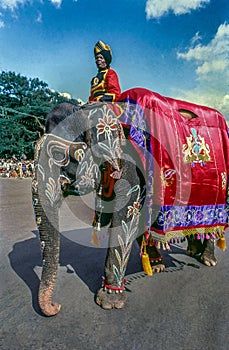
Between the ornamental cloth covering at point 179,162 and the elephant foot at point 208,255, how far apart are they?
481mm

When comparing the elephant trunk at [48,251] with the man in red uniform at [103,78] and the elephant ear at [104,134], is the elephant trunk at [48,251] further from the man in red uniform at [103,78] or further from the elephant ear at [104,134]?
the man in red uniform at [103,78]

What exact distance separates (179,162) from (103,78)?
1347mm

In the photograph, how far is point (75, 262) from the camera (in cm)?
376

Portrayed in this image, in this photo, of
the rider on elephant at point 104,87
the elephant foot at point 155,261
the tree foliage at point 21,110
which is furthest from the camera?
the tree foliage at point 21,110

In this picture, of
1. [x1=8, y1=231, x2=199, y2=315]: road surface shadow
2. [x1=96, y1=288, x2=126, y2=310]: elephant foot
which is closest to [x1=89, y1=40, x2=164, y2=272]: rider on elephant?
[x1=8, y1=231, x2=199, y2=315]: road surface shadow

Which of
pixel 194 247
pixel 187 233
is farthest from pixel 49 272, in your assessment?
pixel 194 247

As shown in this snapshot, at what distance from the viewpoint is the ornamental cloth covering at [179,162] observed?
2.83 m

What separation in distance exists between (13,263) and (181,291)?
2.06 metres

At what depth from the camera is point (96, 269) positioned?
11.6ft

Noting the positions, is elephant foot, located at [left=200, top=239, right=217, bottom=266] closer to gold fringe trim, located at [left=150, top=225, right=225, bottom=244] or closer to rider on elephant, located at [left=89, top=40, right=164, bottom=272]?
gold fringe trim, located at [left=150, top=225, right=225, bottom=244]

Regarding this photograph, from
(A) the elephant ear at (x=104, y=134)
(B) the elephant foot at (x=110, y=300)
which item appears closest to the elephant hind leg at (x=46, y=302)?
(B) the elephant foot at (x=110, y=300)

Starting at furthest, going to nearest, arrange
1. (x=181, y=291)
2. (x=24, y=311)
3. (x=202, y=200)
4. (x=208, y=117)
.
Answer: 1. (x=208, y=117)
2. (x=202, y=200)
3. (x=181, y=291)
4. (x=24, y=311)

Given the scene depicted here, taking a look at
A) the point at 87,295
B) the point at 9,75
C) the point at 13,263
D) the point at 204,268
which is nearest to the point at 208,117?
the point at 204,268

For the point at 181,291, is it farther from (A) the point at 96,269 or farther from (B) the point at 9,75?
(B) the point at 9,75
